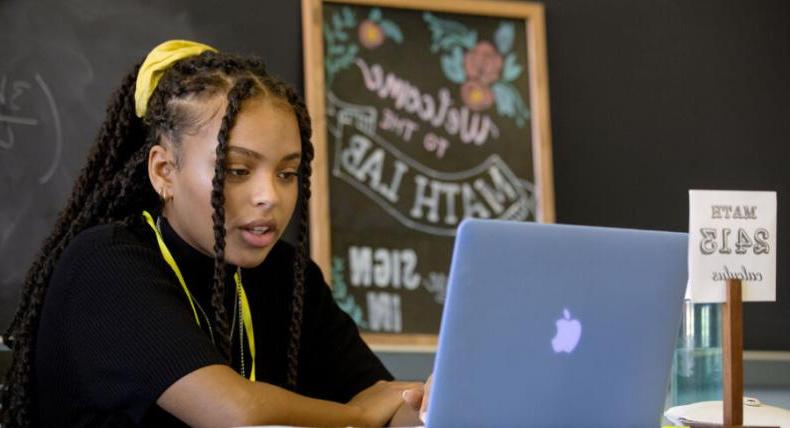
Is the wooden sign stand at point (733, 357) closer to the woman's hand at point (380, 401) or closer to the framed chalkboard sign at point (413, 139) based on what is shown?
the woman's hand at point (380, 401)

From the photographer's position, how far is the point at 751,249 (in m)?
1.76

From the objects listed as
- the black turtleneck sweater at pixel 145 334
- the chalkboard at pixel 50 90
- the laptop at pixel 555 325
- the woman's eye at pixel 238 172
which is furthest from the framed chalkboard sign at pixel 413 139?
the laptop at pixel 555 325

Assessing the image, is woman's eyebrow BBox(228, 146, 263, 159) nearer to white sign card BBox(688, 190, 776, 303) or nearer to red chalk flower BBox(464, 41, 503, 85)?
white sign card BBox(688, 190, 776, 303)

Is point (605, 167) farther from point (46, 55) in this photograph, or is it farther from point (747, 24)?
point (46, 55)

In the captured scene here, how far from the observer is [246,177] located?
184 centimetres

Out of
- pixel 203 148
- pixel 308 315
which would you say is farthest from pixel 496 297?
pixel 308 315

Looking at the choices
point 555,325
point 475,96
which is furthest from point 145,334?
point 475,96

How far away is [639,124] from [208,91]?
1897 mm

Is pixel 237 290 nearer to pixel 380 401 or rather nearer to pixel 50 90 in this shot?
pixel 380 401

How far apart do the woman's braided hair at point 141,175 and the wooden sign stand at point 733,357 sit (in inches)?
28.1

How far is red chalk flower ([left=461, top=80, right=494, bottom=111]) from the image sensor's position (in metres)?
3.31

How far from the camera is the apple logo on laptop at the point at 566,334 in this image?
1379mm

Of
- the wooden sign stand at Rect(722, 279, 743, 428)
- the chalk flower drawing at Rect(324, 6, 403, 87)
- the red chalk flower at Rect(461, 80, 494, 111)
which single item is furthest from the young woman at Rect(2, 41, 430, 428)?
the red chalk flower at Rect(461, 80, 494, 111)

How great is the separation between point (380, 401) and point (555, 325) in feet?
1.94
